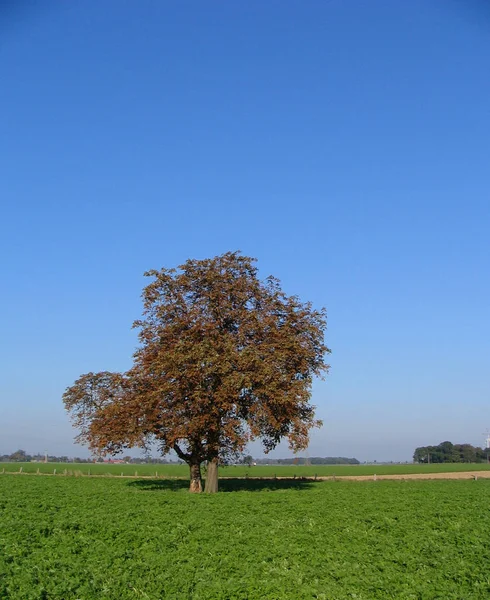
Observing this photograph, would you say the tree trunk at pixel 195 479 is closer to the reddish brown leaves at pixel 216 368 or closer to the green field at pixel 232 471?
the reddish brown leaves at pixel 216 368

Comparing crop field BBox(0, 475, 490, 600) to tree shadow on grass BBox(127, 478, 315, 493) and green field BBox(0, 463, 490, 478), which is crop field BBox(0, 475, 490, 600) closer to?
tree shadow on grass BBox(127, 478, 315, 493)

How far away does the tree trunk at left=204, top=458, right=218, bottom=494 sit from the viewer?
3812 centimetres

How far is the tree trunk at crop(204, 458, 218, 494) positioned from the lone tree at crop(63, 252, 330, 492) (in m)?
0.07

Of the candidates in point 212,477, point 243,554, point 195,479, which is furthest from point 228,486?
point 243,554

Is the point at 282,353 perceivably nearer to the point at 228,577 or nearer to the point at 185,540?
the point at 185,540

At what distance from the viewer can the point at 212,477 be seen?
3853 centimetres

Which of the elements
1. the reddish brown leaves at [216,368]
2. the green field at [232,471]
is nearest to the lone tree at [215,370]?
the reddish brown leaves at [216,368]

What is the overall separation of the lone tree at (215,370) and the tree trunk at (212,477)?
0.07 m

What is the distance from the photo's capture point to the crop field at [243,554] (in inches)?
511

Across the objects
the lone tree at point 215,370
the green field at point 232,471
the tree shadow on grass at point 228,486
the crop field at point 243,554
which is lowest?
the green field at point 232,471

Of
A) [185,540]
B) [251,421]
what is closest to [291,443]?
[251,421]

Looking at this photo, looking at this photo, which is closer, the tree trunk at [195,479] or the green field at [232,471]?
the tree trunk at [195,479]

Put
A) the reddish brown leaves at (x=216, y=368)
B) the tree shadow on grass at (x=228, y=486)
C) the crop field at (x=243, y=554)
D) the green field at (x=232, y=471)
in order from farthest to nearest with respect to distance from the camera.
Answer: the green field at (x=232, y=471)
the tree shadow on grass at (x=228, y=486)
the reddish brown leaves at (x=216, y=368)
the crop field at (x=243, y=554)

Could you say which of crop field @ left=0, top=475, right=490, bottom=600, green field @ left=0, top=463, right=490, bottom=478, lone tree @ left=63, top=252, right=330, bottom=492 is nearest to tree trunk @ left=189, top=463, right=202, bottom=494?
lone tree @ left=63, top=252, right=330, bottom=492
